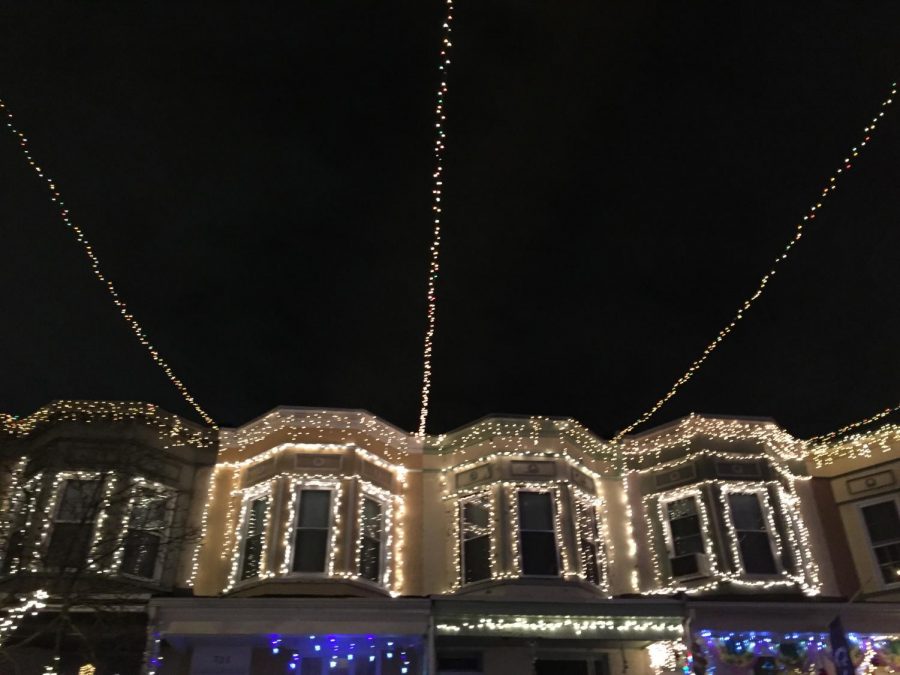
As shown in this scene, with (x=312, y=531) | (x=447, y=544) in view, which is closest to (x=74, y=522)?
(x=312, y=531)

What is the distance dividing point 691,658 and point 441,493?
5456 millimetres

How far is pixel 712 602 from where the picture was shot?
12617mm

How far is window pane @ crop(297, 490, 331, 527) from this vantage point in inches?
557

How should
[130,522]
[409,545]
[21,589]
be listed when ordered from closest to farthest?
[21,589] → [130,522] → [409,545]

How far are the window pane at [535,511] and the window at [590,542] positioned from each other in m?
0.65

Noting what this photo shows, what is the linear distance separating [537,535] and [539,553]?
33cm

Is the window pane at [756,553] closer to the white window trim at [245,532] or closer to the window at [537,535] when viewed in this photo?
the window at [537,535]

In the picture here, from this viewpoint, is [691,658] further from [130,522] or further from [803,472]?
[130,522]

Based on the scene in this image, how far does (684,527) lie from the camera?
15.3 meters

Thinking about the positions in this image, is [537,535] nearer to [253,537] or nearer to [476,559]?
[476,559]

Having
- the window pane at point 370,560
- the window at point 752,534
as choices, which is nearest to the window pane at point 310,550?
the window pane at point 370,560

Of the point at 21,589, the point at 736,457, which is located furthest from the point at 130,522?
the point at 736,457

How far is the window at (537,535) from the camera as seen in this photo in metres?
14.1

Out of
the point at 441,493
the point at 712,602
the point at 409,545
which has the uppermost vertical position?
the point at 441,493
